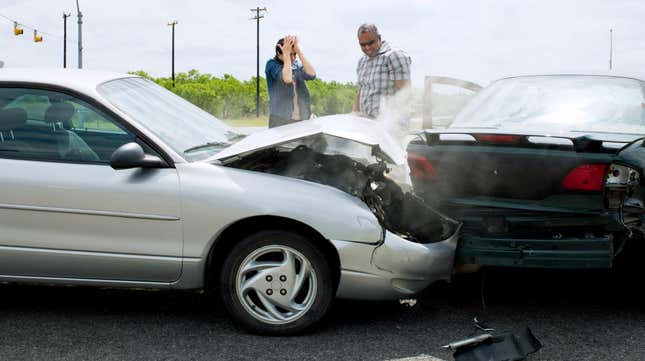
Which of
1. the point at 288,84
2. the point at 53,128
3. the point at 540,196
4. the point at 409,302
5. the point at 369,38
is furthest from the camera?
the point at 288,84

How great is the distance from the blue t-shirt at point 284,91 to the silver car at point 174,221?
3.00 metres

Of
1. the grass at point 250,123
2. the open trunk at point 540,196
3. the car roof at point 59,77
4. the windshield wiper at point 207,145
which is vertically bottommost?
the grass at point 250,123

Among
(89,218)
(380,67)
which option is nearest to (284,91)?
(380,67)

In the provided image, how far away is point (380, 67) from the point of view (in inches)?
258

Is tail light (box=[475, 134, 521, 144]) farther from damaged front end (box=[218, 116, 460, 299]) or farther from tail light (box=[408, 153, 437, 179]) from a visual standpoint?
damaged front end (box=[218, 116, 460, 299])

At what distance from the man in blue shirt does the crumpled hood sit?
2.28 metres

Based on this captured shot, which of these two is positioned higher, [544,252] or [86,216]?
[86,216]

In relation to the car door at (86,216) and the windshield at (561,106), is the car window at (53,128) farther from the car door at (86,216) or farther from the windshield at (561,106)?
the windshield at (561,106)

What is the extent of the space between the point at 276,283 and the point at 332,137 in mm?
968


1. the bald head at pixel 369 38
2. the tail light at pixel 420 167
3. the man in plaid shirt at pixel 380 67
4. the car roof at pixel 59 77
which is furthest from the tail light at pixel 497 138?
the bald head at pixel 369 38

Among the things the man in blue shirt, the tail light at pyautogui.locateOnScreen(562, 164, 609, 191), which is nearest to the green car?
the tail light at pyautogui.locateOnScreen(562, 164, 609, 191)

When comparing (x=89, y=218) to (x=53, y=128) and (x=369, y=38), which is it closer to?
(x=53, y=128)

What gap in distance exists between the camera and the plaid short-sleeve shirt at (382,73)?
6.52 m

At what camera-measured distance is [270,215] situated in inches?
150
